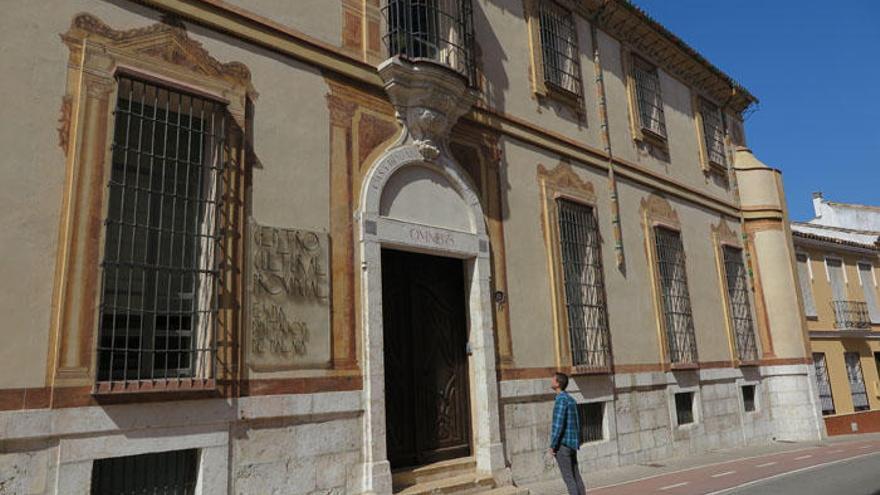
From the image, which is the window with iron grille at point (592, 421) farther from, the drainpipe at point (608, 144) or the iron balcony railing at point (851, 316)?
the iron balcony railing at point (851, 316)

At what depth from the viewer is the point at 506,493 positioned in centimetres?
785

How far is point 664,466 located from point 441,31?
307 inches

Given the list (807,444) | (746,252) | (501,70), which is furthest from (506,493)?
(746,252)

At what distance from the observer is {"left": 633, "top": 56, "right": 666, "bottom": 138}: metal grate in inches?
538

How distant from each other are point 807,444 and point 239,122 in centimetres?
1419

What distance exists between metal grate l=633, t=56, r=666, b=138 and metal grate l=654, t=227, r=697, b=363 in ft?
7.72

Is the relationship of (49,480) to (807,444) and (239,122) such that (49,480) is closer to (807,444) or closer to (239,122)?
(239,122)

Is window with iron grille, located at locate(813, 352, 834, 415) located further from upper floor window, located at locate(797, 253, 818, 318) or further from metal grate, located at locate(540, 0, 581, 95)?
metal grate, located at locate(540, 0, 581, 95)

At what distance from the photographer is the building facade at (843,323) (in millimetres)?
19391

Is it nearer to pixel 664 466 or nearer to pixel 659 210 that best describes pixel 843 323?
pixel 659 210

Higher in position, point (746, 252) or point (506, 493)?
point (746, 252)

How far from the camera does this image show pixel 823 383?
19281 millimetres

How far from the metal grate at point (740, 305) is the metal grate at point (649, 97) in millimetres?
3635

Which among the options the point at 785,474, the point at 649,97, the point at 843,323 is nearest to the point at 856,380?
the point at 843,323
